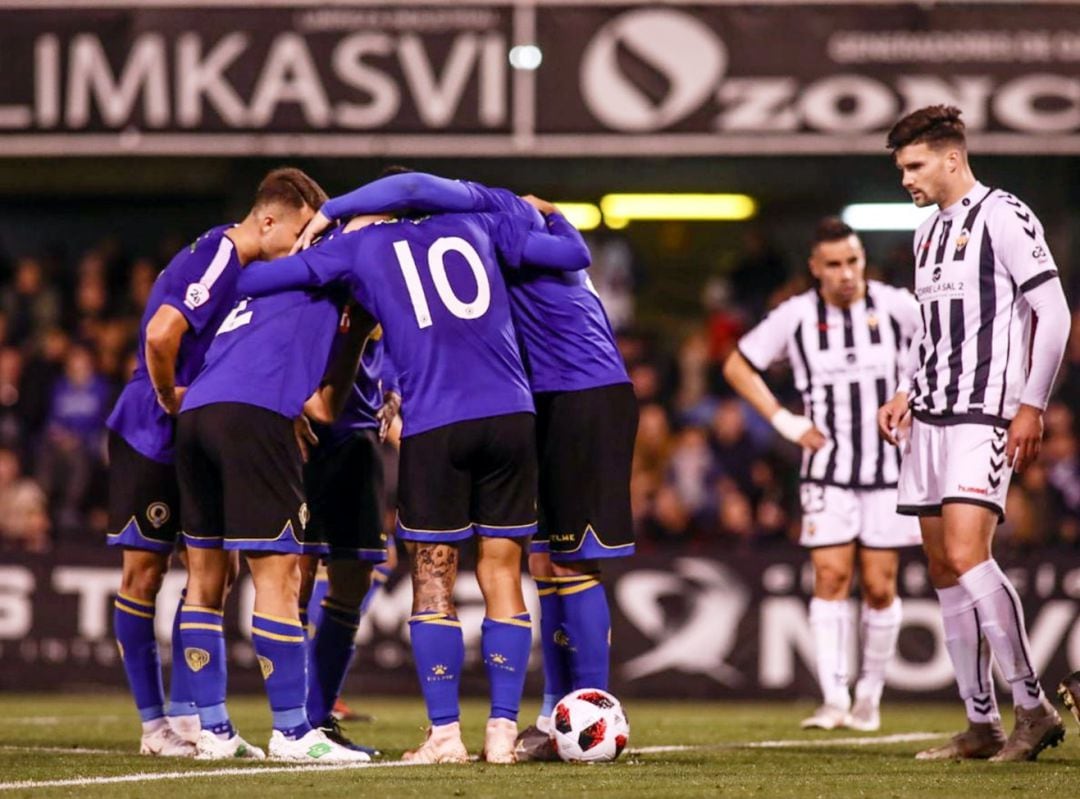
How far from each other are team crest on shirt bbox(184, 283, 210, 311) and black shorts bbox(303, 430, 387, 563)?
0.83 m

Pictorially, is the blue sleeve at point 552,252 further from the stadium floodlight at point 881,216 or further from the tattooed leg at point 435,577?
the stadium floodlight at point 881,216

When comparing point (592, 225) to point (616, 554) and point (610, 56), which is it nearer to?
point (610, 56)

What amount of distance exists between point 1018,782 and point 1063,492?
23.4 ft

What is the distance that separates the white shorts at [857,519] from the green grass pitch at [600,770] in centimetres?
97

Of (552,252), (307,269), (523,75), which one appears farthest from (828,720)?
(523,75)

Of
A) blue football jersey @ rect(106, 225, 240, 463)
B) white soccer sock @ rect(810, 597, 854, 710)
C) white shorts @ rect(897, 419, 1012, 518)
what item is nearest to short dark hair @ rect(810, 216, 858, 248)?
white soccer sock @ rect(810, 597, 854, 710)

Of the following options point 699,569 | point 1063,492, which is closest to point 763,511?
point 699,569

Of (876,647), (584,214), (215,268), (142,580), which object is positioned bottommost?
(876,647)

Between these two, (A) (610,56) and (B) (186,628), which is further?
(A) (610,56)

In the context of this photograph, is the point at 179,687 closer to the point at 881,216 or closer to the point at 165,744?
the point at 165,744

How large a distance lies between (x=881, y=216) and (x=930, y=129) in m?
10.4

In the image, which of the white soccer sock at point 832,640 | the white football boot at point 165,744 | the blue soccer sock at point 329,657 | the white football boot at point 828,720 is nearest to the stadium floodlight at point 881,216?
the white soccer sock at point 832,640

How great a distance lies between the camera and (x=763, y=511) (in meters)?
13.1

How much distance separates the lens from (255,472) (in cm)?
674
